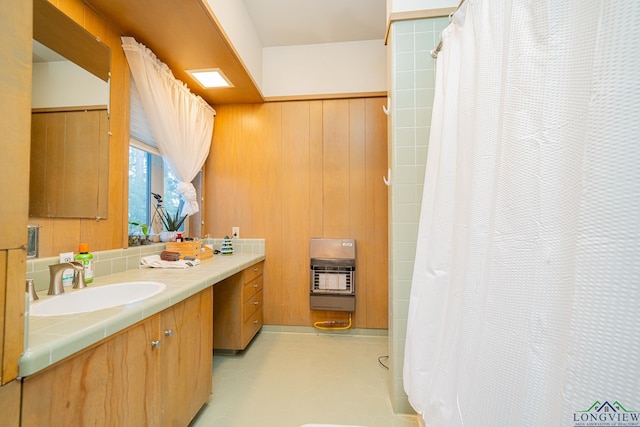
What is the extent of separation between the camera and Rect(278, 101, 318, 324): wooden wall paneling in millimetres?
2652

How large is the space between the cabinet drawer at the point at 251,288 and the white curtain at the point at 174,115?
2.86 ft

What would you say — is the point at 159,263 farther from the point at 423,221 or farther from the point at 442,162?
the point at 442,162

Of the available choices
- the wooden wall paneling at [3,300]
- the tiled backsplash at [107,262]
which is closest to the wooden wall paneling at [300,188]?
the tiled backsplash at [107,262]

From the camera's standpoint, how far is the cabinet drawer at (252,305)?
2184 millimetres

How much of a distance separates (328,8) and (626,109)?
101 inches

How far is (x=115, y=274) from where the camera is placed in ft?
5.00

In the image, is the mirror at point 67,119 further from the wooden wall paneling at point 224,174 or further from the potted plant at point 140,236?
the wooden wall paneling at point 224,174

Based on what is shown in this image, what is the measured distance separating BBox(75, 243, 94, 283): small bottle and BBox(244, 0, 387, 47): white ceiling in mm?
2338

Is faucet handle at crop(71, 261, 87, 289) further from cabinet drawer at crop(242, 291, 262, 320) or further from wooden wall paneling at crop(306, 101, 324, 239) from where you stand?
wooden wall paneling at crop(306, 101, 324, 239)

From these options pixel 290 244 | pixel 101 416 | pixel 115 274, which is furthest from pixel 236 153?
pixel 101 416

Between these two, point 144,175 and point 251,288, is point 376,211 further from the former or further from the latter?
point 144,175

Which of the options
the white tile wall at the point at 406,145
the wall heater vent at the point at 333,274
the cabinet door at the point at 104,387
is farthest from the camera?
the wall heater vent at the point at 333,274

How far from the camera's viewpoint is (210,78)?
224 centimetres

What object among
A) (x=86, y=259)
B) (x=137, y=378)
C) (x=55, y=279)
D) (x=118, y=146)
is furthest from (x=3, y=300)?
(x=118, y=146)
